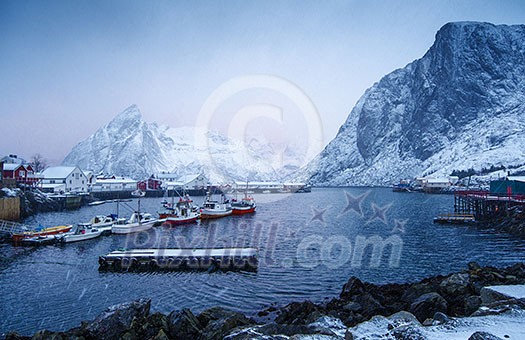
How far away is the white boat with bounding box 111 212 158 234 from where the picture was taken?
5062 cm

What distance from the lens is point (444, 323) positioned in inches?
454

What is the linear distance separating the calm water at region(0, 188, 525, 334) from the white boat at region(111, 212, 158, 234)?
1.74 metres

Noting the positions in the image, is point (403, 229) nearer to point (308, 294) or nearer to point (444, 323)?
point (308, 294)

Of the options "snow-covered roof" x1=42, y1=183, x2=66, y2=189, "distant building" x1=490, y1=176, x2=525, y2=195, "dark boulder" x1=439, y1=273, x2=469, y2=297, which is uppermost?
"distant building" x1=490, y1=176, x2=525, y2=195

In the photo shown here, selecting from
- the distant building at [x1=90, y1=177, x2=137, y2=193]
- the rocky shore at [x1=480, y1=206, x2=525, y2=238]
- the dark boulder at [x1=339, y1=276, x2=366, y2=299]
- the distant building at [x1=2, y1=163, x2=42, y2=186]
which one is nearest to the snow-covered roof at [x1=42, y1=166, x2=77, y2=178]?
the distant building at [x1=90, y1=177, x2=137, y2=193]

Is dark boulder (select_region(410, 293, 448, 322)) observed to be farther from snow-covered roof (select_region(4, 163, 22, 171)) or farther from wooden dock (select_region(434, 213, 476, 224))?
snow-covered roof (select_region(4, 163, 22, 171))

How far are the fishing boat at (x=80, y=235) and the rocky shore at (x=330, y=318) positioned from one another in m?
29.4

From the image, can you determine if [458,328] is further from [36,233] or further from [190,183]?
[190,183]

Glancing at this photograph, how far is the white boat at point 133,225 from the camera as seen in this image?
1993 inches

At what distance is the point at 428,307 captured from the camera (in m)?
15.7

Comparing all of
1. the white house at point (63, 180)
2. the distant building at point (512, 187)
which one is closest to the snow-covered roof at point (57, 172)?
the white house at point (63, 180)

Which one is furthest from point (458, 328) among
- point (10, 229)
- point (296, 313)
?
point (10, 229)

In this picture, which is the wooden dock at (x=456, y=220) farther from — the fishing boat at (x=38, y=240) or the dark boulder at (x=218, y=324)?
the fishing boat at (x=38, y=240)

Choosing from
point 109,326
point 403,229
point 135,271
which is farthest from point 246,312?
point 403,229
